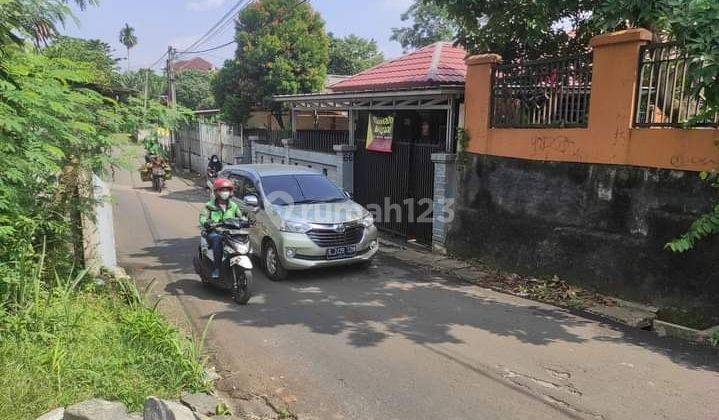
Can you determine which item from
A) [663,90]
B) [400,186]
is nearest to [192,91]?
[400,186]

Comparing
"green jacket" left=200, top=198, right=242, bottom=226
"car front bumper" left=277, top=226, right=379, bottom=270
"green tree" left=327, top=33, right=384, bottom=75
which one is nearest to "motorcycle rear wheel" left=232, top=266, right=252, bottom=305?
"green jacket" left=200, top=198, right=242, bottom=226

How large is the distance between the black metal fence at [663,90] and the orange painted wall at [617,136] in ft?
0.33

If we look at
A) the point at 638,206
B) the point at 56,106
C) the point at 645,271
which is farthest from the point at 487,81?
the point at 56,106

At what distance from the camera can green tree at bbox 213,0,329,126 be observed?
19391 mm

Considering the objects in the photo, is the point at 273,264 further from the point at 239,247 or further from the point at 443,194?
the point at 443,194

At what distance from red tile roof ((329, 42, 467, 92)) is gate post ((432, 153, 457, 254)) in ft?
7.13

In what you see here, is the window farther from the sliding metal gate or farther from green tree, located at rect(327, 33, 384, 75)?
green tree, located at rect(327, 33, 384, 75)

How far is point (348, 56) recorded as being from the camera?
42.8 meters

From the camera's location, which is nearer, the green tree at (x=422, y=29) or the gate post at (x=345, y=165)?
the gate post at (x=345, y=165)

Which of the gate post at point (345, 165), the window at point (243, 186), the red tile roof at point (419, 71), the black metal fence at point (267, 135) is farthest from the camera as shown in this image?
the black metal fence at point (267, 135)

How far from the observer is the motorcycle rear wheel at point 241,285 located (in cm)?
690

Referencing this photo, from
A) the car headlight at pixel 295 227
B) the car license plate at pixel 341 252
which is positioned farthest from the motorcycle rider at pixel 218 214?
the car license plate at pixel 341 252

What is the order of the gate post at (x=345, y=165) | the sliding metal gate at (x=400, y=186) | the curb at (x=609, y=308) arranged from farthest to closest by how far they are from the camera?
the gate post at (x=345, y=165) < the sliding metal gate at (x=400, y=186) < the curb at (x=609, y=308)

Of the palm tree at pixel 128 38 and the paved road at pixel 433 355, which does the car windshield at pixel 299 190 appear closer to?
the paved road at pixel 433 355
